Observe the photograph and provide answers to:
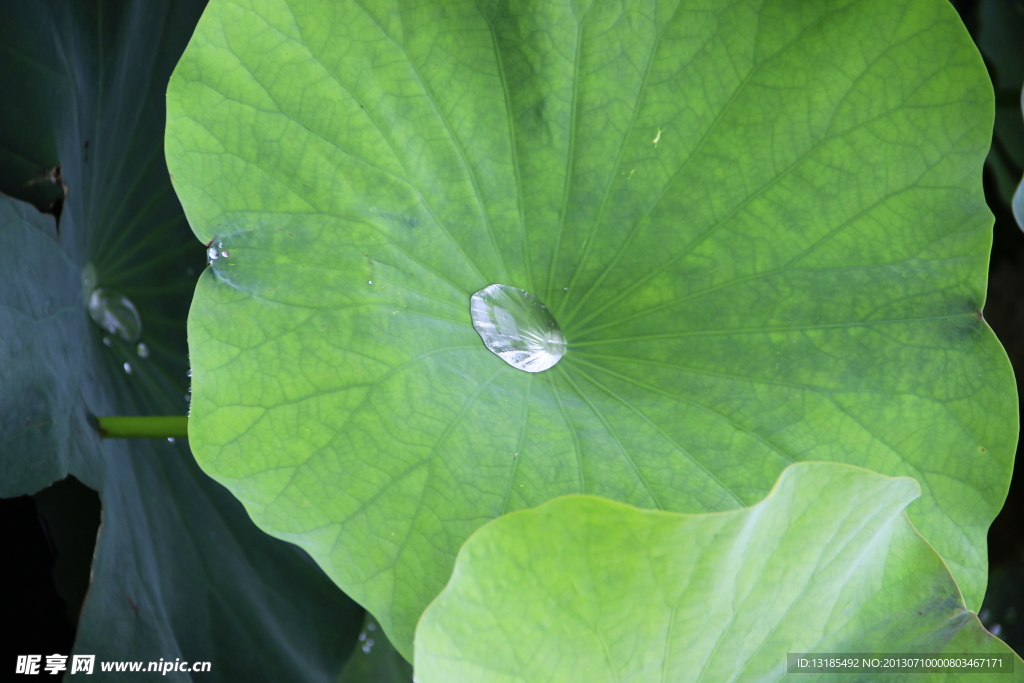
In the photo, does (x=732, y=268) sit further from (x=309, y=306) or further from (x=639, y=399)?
(x=309, y=306)

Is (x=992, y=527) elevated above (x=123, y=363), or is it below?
below

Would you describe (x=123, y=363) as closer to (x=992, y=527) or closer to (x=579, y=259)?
(x=579, y=259)

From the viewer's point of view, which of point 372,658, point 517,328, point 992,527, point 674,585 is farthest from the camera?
point 992,527

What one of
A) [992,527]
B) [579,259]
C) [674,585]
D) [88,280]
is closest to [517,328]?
[579,259]

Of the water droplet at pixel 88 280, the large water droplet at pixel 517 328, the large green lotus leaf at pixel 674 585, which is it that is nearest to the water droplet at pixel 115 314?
the water droplet at pixel 88 280

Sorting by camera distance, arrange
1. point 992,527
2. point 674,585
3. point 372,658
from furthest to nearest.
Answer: point 992,527 → point 372,658 → point 674,585

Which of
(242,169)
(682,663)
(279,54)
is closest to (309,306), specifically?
(242,169)

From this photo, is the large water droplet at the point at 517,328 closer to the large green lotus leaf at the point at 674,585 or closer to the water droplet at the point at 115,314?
the large green lotus leaf at the point at 674,585
